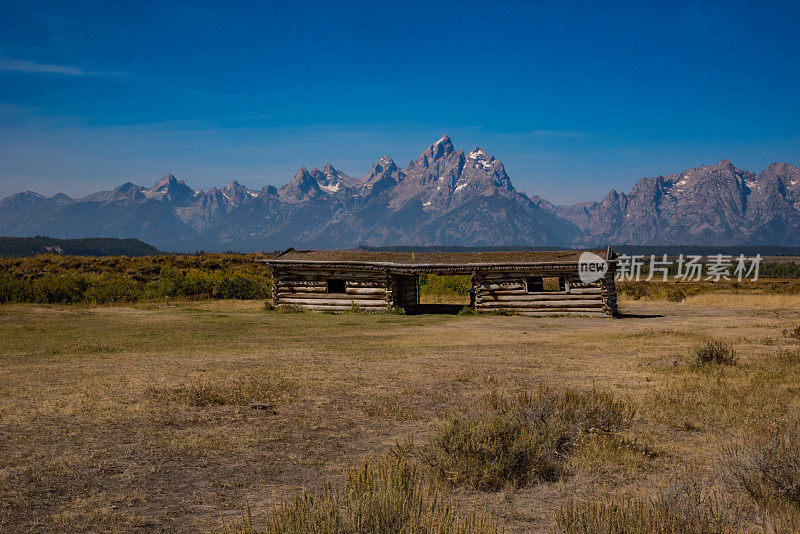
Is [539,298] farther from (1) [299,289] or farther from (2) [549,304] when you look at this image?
(1) [299,289]

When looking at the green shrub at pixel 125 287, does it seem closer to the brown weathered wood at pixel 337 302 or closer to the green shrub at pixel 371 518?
the brown weathered wood at pixel 337 302

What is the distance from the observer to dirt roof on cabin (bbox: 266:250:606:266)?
85.8 feet

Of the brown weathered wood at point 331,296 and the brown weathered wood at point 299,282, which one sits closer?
the brown weathered wood at point 331,296

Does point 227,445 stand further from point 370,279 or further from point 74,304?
point 74,304

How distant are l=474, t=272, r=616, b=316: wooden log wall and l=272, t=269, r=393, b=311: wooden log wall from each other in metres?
4.16

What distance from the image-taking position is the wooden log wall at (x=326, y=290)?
26.6 meters

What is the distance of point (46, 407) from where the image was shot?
9211 millimetres

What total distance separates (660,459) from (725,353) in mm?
7337

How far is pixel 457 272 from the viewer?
88.9 ft

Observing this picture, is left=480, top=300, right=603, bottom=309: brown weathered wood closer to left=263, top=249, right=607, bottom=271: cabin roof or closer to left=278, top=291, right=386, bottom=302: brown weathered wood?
left=263, top=249, right=607, bottom=271: cabin roof

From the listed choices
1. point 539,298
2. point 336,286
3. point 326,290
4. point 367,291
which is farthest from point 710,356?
point 336,286

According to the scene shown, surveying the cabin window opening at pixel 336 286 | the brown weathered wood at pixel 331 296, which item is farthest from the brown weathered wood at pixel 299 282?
the cabin window opening at pixel 336 286

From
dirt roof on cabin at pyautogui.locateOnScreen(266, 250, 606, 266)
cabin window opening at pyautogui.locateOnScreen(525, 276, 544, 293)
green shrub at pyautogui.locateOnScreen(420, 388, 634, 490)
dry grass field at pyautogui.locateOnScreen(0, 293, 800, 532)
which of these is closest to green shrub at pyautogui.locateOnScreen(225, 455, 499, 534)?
dry grass field at pyautogui.locateOnScreen(0, 293, 800, 532)

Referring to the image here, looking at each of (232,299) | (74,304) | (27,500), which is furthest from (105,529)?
(232,299)
